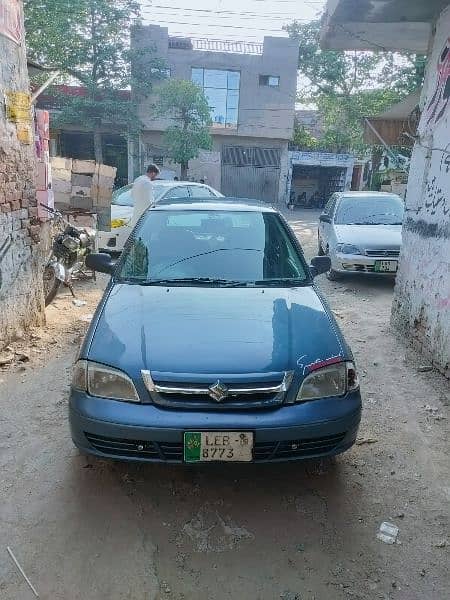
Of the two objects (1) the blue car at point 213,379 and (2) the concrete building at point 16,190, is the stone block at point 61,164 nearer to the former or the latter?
(2) the concrete building at point 16,190

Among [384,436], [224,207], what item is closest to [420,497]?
[384,436]

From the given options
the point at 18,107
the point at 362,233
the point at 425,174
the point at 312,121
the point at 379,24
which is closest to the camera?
the point at 18,107

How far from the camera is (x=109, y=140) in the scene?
22781mm

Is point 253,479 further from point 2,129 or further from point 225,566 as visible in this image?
point 2,129

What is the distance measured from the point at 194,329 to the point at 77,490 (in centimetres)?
110

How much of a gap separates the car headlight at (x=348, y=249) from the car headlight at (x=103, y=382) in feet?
18.7

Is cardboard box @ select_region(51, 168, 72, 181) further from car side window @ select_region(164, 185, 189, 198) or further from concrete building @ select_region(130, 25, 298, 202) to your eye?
concrete building @ select_region(130, 25, 298, 202)

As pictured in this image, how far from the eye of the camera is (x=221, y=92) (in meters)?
23.3

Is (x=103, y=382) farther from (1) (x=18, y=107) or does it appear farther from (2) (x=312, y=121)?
(2) (x=312, y=121)

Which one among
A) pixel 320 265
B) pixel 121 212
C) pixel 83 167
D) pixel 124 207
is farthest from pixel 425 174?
pixel 124 207

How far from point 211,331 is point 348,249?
529 cm

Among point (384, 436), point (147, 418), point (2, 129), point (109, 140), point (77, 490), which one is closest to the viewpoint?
point (147, 418)

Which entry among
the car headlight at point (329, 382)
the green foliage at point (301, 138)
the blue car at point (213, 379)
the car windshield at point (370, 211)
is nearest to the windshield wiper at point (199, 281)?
the blue car at point (213, 379)

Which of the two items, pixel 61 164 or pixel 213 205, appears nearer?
pixel 213 205
